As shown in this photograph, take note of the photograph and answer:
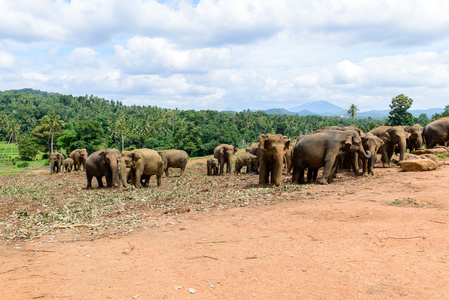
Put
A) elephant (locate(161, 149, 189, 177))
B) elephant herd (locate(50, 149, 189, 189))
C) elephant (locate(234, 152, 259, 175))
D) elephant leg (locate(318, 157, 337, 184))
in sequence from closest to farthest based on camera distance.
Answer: elephant leg (locate(318, 157, 337, 184)), elephant herd (locate(50, 149, 189, 189)), elephant (locate(234, 152, 259, 175)), elephant (locate(161, 149, 189, 177))

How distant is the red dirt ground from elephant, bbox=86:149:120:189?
958cm

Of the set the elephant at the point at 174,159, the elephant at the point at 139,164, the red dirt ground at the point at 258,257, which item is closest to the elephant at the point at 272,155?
the red dirt ground at the point at 258,257

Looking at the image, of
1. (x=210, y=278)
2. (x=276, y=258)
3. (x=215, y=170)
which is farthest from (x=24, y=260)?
(x=215, y=170)

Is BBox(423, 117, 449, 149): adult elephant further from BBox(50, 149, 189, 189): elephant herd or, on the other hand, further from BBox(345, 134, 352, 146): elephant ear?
BBox(50, 149, 189, 189): elephant herd

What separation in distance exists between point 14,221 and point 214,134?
231ft

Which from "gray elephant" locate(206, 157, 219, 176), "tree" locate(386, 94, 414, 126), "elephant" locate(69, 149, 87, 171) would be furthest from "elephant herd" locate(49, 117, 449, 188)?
"tree" locate(386, 94, 414, 126)

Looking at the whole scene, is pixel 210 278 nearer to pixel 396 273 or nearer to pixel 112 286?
pixel 112 286

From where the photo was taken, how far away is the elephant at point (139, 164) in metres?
18.1

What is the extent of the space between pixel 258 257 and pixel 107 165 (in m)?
15.1

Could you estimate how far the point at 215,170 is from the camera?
93.0 ft

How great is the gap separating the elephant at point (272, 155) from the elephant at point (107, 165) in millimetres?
8707

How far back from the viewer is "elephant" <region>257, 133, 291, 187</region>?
15.3m

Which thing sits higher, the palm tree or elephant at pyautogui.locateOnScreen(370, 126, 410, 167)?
the palm tree

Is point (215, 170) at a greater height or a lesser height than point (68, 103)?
lesser
